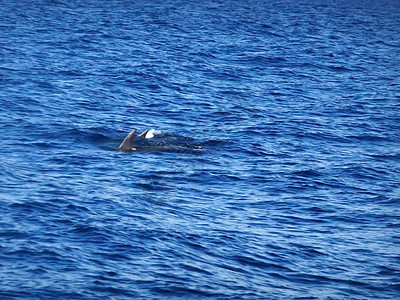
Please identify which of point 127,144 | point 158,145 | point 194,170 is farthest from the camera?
point 158,145

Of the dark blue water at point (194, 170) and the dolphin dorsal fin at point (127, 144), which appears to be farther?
the dolphin dorsal fin at point (127, 144)

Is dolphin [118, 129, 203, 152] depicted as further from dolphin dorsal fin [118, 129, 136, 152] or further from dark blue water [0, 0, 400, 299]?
dark blue water [0, 0, 400, 299]

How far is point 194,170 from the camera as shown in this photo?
30.2 meters

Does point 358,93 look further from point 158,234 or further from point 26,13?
point 26,13

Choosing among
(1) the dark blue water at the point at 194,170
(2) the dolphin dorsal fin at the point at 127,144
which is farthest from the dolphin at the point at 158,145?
(1) the dark blue water at the point at 194,170

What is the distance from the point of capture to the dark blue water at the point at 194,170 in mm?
20859

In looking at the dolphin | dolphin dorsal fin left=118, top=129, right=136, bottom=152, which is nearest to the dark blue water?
the dolphin

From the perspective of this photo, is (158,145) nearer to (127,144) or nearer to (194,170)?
(127,144)

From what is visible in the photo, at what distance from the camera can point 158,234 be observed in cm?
2323

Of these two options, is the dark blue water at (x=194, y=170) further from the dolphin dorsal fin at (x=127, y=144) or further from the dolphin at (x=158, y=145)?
the dolphin dorsal fin at (x=127, y=144)

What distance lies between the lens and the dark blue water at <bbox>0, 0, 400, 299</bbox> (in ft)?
68.4

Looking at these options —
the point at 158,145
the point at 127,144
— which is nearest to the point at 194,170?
the point at 158,145

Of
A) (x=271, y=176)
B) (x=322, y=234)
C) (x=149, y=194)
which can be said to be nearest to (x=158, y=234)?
(x=149, y=194)

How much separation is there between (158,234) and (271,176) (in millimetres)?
8497
